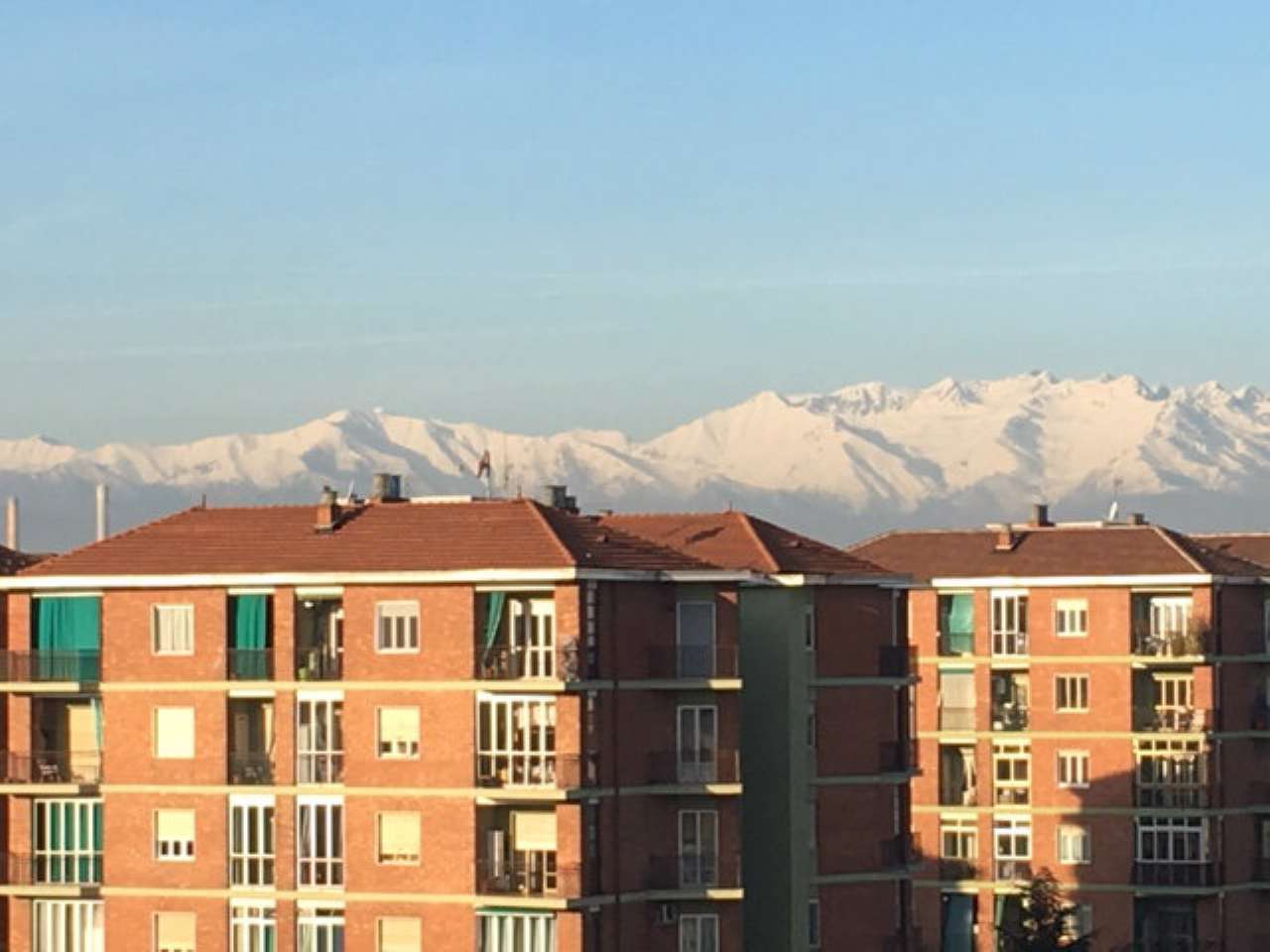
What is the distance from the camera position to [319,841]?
3718 inches

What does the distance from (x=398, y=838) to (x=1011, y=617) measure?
127 feet

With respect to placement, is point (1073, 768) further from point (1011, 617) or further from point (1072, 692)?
point (1011, 617)

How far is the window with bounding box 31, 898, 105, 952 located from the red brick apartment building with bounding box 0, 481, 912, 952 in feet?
0.18

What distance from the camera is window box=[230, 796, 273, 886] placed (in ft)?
311

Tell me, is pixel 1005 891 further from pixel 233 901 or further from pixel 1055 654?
pixel 233 901

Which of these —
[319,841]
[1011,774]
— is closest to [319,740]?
[319,841]

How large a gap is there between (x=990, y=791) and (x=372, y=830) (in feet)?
130

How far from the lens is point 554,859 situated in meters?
92.7

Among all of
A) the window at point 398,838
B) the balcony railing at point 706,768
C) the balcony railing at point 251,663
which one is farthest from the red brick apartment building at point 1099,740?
the window at point 398,838

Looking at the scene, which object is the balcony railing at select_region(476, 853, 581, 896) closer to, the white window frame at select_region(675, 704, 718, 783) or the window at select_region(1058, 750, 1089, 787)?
the white window frame at select_region(675, 704, 718, 783)

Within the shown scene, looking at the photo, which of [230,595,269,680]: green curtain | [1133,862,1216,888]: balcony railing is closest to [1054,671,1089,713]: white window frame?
[1133,862,1216,888]: balcony railing

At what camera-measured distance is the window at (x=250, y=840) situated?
311 feet

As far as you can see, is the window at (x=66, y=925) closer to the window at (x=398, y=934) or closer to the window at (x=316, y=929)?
the window at (x=316, y=929)

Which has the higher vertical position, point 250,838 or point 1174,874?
point 250,838
